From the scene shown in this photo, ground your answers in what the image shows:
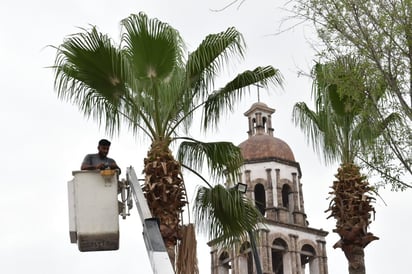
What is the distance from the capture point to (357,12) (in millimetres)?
14852

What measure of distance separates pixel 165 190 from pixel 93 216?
21.8ft

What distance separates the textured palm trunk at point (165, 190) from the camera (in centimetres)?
1642

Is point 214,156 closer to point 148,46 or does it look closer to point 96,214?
point 148,46

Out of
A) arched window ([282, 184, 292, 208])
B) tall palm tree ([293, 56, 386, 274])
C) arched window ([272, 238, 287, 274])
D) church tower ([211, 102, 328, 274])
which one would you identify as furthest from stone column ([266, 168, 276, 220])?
tall palm tree ([293, 56, 386, 274])

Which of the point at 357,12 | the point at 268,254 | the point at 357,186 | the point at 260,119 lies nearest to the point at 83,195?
the point at 357,12

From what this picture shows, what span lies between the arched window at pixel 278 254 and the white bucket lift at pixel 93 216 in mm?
59912

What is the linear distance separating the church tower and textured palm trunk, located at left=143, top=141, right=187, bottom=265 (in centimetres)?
5109

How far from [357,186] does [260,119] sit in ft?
168

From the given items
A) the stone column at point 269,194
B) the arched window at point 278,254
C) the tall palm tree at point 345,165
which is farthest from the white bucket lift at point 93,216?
the arched window at point 278,254

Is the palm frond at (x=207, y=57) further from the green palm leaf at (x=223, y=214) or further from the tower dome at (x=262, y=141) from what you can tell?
the tower dome at (x=262, y=141)

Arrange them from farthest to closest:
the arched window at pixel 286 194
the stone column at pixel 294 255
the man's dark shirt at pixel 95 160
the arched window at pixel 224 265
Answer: the arched window at pixel 286 194 < the arched window at pixel 224 265 < the stone column at pixel 294 255 < the man's dark shirt at pixel 95 160

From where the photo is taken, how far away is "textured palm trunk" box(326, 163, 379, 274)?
22.3m

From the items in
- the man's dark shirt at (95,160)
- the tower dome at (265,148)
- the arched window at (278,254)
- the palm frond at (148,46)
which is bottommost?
the man's dark shirt at (95,160)

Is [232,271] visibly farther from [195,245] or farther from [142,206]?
[142,206]
